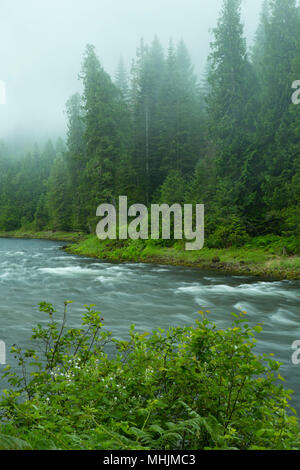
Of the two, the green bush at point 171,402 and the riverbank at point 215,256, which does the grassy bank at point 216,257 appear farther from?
the green bush at point 171,402

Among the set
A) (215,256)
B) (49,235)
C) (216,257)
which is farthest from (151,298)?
(49,235)

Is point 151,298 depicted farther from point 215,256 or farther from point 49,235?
point 49,235

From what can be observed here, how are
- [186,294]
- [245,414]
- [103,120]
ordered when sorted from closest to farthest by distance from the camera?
[245,414]
[186,294]
[103,120]

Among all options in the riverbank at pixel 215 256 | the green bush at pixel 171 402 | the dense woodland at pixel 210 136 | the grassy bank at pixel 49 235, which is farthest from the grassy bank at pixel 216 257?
the grassy bank at pixel 49 235

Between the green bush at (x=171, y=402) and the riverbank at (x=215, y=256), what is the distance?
1386 centimetres

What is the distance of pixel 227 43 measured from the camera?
73.3 feet

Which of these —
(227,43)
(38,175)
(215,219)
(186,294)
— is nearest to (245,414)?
(186,294)

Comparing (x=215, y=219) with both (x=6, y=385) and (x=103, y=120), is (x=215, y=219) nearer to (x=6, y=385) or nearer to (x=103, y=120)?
(x=103, y=120)

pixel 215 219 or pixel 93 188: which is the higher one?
pixel 93 188

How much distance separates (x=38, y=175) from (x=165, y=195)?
169ft

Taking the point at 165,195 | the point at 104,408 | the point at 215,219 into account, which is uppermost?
the point at 165,195

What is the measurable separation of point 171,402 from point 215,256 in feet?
54.6

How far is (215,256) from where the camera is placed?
1931 cm

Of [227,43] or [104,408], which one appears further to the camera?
[227,43]
